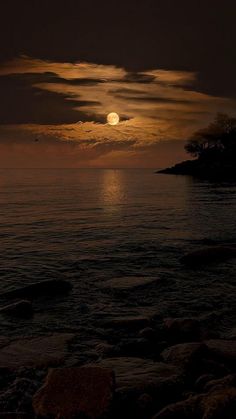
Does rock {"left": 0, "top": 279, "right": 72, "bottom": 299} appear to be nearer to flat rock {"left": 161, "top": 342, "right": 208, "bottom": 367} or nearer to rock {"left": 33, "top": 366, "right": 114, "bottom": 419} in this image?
flat rock {"left": 161, "top": 342, "right": 208, "bottom": 367}

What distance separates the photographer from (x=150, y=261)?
746 inches

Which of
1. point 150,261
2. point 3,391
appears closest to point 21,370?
point 3,391

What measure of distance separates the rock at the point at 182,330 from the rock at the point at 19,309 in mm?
3915

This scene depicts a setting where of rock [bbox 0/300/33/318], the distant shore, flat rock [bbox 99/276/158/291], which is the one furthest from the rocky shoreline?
the distant shore

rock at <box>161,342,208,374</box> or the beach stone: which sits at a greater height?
rock at <box>161,342,208,374</box>

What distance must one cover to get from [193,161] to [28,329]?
554 feet

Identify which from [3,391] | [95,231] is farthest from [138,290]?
[95,231]

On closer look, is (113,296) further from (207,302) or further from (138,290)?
(207,302)

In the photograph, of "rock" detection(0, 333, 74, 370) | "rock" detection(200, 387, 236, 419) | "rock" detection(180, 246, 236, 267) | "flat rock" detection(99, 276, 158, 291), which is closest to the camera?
"rock" detection(200, 387, 236, 419)

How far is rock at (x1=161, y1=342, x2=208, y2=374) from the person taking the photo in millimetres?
8156

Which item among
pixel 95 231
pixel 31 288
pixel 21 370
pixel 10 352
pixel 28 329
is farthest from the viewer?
pixel 95 231

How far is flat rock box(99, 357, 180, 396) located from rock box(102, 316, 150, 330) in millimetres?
2018

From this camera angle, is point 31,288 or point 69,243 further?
point 69,243

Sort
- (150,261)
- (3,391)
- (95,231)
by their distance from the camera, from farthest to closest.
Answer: (95,231), (150,261), (3,391)
